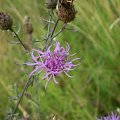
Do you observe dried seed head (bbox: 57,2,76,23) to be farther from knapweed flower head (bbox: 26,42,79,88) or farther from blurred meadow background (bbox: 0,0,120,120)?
blurred meadow background (bbox: 0,0,120,120)

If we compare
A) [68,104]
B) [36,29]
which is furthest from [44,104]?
[36,29]

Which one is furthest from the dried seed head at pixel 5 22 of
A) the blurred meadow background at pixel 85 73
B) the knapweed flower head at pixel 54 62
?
the blurred meadow background at pixel 85 73

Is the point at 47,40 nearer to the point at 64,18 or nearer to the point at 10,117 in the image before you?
the point at 64,18

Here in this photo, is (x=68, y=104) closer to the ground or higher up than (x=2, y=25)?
closer to the ground

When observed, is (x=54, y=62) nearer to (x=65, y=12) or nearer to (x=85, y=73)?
(x=65, y=12)

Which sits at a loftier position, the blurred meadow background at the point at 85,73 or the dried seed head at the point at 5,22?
the dried seed head at the point at 5,22

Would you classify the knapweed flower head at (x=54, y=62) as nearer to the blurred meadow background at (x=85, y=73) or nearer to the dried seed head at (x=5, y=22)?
the dried seed head at (x=5, y=22)
